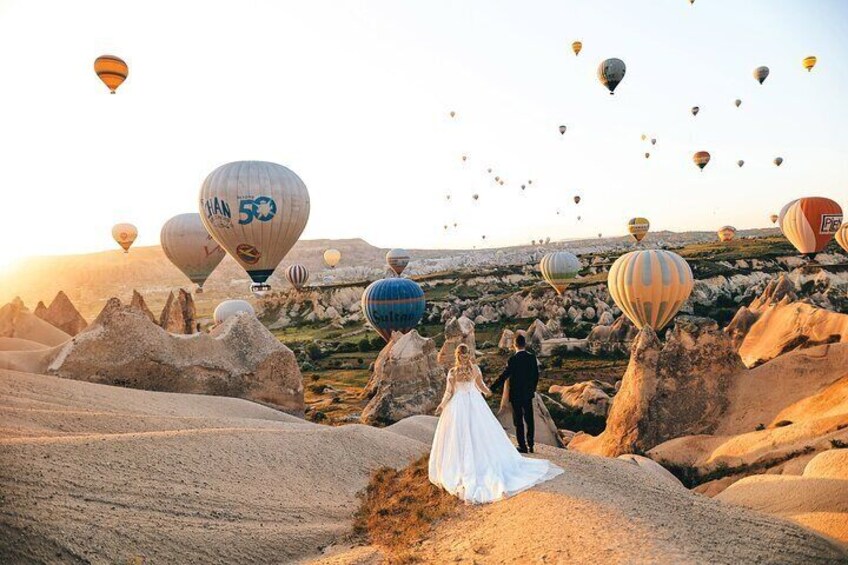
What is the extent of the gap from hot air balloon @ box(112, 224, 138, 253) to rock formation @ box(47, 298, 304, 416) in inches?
2336

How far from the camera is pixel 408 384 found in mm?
26016

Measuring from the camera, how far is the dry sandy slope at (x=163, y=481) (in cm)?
776

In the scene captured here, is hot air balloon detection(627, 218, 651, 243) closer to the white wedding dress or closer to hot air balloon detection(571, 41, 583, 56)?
hot air balloon detection(571, 41, 583, 56)

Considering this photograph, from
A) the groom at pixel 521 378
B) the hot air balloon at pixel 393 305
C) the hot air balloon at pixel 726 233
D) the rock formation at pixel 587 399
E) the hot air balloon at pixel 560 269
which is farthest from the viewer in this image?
the hot air balloon at pixel 726 233

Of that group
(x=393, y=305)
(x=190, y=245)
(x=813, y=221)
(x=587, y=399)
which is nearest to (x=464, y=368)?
(x=587, y=399)

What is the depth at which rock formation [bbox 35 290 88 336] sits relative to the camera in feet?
115

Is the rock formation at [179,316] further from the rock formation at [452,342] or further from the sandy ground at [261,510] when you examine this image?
the sandy ground at [261,510]

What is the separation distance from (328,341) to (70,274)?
543 ft

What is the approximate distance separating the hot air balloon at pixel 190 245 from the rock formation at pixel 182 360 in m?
30.5

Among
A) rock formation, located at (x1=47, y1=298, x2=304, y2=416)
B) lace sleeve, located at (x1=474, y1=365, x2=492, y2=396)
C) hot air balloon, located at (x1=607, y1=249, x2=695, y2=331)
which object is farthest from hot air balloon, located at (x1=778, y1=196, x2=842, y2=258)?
lace sleeve, located at (x1=474, y1=365, x2=492, y2=396)

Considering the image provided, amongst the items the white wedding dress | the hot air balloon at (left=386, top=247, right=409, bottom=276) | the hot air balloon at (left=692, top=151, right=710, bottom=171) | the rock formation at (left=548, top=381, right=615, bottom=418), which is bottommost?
the rock formation at (left=548, top=381, right=615, bottom=418)

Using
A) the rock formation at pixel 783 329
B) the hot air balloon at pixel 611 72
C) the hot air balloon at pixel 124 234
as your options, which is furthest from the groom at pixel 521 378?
Result: the hot air balloon at pixel 124 234

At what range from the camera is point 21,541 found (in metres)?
7.09

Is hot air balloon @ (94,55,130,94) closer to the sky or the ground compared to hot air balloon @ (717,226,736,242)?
closer to the sky
